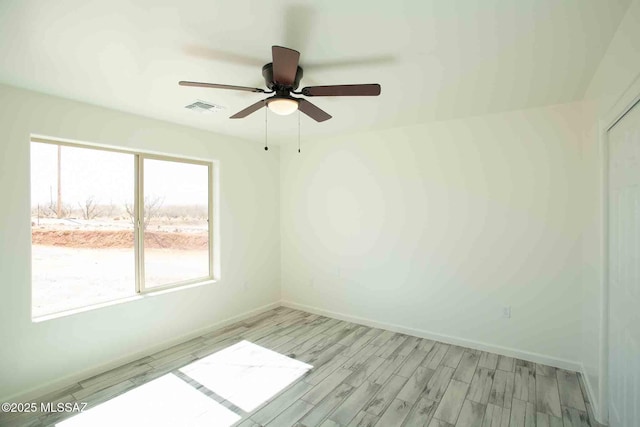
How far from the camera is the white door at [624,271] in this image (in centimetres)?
159

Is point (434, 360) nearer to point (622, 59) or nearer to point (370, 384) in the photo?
point (370, 384)

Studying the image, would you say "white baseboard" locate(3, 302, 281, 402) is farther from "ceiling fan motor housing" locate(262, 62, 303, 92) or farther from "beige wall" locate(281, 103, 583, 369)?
"ceiling fan motor housing" locate(262, 62, 303, 92)

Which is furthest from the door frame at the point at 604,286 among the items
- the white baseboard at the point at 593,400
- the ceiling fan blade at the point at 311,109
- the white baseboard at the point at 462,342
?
the ceiling fan blade at the point at 311,109

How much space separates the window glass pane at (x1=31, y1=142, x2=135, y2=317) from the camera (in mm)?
2699

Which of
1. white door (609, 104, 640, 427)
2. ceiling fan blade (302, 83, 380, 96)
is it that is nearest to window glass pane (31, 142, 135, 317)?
ceiling fan blade (302, 83, 380, 96)

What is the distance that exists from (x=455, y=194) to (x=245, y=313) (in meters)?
3.12

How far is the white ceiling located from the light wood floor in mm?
2488

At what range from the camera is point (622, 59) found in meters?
1.68

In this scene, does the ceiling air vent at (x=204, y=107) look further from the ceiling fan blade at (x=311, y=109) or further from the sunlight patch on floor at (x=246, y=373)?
the sunlight patch on floor at (x=246, y=373)

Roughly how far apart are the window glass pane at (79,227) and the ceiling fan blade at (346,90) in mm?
2390

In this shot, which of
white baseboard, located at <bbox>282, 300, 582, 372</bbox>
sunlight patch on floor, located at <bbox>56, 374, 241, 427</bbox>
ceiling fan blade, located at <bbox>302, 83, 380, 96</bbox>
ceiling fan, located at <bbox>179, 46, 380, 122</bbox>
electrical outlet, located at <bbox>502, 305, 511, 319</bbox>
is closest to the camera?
ceiling fan, located at <bbox>179, 46, 380, 122</bbox>

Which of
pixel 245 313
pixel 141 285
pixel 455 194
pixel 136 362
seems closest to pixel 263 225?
pixel 245 313

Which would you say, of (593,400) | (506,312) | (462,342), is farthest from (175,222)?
(593,400)

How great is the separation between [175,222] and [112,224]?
2.20 feet
